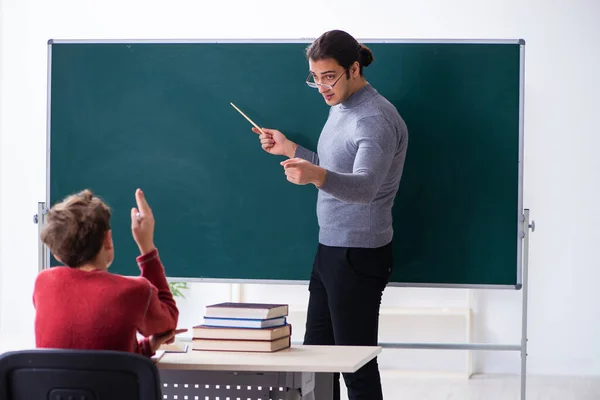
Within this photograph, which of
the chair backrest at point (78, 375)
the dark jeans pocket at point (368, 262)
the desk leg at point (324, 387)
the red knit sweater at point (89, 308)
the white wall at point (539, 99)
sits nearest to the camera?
the chair backrest at point (78, 375)

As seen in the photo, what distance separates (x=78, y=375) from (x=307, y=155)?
179cm

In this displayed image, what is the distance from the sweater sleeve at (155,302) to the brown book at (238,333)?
0.20m

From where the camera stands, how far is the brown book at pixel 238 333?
7.18ft

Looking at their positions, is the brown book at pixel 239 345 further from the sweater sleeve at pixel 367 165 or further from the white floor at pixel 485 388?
the white floor at pixel 485 388

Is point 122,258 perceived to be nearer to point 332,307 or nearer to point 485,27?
point 332,307

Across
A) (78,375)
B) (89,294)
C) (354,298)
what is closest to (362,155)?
(354,298)

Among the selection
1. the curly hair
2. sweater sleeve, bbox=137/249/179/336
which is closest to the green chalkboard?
sweater sleeve, bbox=137/249/179/336

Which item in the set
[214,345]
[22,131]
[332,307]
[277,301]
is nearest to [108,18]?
[22,131]

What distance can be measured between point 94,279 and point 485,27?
12.5ft

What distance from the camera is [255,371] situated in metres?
2.11

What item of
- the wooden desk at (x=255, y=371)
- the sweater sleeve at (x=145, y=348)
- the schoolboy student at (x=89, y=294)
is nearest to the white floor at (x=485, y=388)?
the wooden desk at (x=255, y=371)

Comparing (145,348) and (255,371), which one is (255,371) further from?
(145,348)

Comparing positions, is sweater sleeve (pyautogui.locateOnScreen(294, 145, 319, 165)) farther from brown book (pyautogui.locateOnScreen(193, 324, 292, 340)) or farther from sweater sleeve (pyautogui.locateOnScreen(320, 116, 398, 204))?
brown book (pyautogui.locateOnScreen(193, 324, 292, 340))

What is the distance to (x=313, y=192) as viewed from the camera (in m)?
3.61
